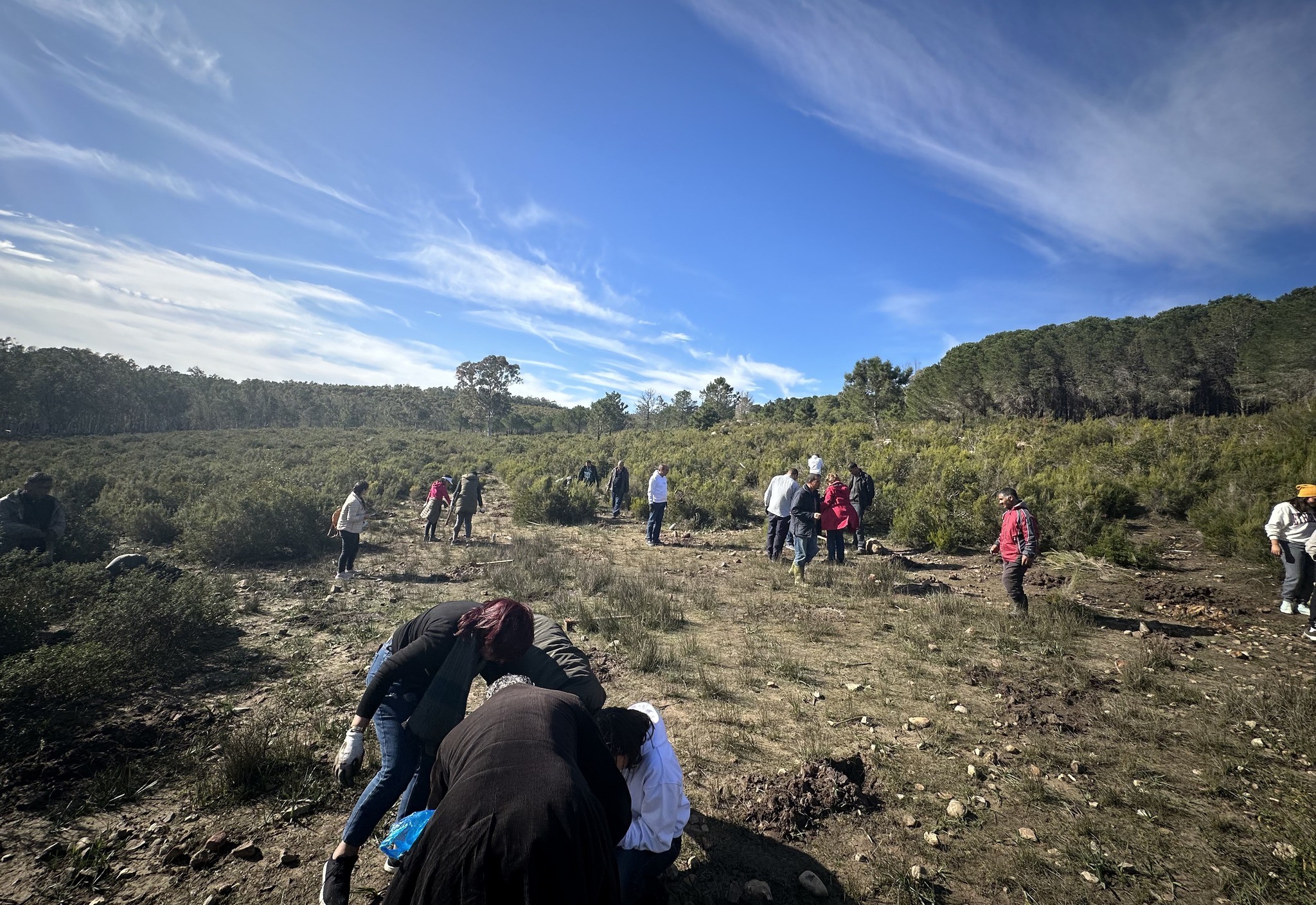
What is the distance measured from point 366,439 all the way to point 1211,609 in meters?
44.0

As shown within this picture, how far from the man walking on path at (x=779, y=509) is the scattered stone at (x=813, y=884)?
6.57m

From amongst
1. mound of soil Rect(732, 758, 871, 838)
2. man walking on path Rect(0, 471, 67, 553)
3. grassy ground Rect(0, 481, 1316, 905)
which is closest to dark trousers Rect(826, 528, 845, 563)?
grassy ground Rect(0, 481, 1316, 905)

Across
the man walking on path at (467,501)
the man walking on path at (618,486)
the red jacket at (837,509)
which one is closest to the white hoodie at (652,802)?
the red jacket at (837,509)

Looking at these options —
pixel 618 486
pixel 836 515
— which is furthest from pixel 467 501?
pixel 836 515

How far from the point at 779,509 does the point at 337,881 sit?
7.87 metres

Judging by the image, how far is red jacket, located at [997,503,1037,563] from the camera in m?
6.21

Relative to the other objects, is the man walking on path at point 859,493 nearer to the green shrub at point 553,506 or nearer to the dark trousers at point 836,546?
the dark trousers at point 836,546

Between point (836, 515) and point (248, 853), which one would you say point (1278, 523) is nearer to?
point (836, 515)

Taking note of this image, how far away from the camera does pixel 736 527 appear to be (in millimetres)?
13891

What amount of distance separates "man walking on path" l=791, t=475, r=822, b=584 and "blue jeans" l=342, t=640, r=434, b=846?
6742mm

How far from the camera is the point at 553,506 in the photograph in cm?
1557

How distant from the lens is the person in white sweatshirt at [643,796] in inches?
91.3

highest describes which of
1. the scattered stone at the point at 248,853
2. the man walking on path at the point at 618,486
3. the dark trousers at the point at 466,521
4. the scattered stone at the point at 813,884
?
the man walking on path at the point at 618,486

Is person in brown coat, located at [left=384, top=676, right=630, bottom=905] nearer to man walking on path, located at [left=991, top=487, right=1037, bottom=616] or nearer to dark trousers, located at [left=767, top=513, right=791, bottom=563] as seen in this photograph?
man walking on path, located at [left=991, top=487, right=1037, bottom=616]
